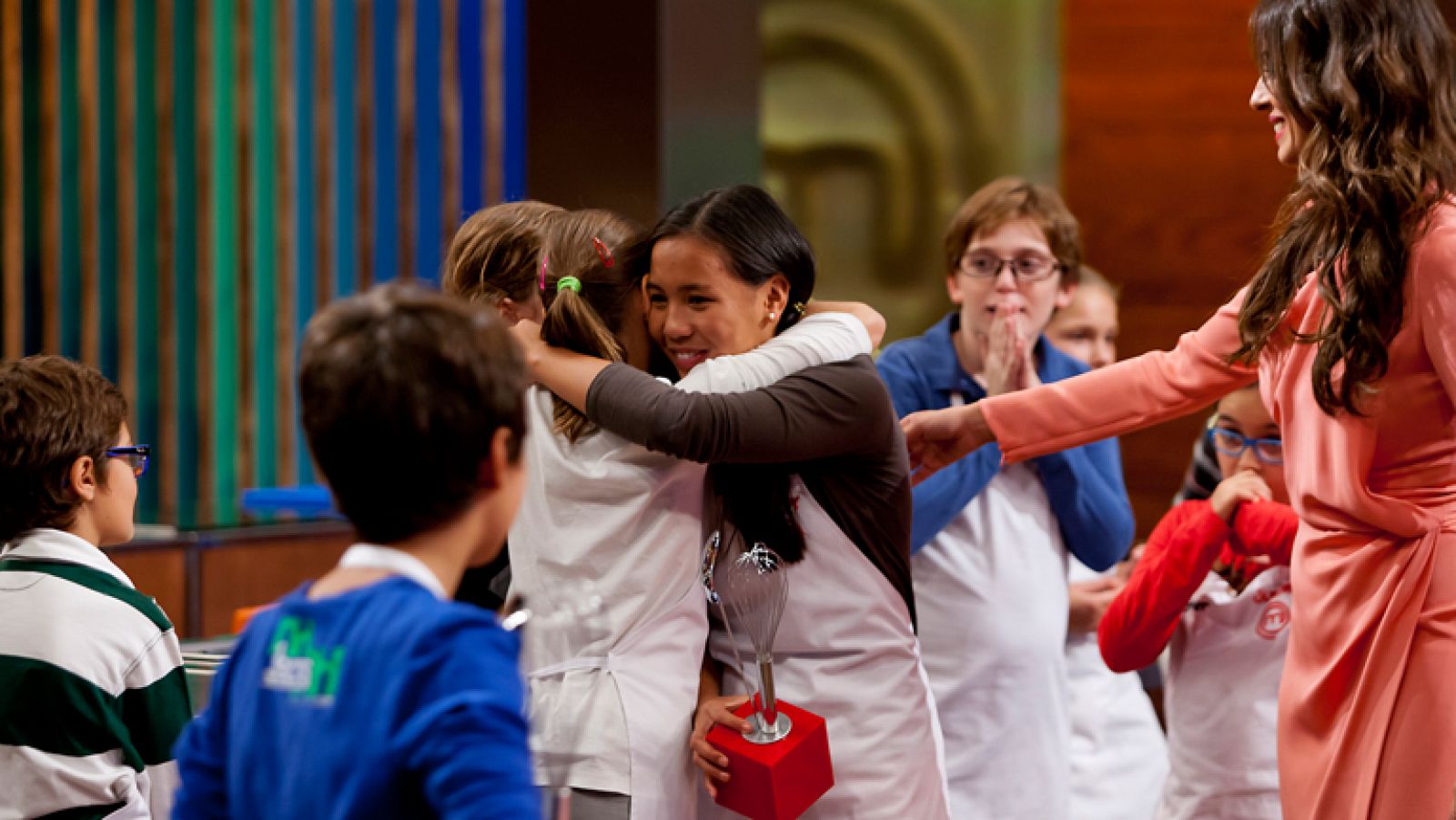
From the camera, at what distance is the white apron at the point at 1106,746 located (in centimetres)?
302

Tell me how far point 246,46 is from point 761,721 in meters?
3.93

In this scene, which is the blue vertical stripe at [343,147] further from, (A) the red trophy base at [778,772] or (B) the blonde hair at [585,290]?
(A) the red trophy base at [778,772]

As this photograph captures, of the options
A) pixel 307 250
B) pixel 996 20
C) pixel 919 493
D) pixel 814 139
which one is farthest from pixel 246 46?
pixel 919 493

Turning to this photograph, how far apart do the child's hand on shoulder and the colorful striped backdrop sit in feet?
9.97

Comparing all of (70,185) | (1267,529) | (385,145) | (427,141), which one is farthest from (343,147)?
(1267,529)

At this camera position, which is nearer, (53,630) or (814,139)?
(53,630)

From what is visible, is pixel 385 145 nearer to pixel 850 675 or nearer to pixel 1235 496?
pixel 1235 496

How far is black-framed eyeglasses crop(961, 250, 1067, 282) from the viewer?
267 cm

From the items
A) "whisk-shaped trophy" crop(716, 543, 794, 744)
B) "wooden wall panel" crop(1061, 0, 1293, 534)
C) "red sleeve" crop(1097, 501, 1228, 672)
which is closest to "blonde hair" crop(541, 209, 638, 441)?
"whisk-shaped trophy" crop(716, 543, 794, 744)

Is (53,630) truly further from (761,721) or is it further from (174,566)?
(174,566)

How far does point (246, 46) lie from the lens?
16.0 ft

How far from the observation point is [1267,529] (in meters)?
2.13

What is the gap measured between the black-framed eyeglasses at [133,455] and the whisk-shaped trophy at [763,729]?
2.42 feet

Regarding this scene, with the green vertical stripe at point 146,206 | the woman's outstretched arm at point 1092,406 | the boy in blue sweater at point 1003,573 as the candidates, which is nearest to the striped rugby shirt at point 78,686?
the woman's outstretched arm at point 1092,406
